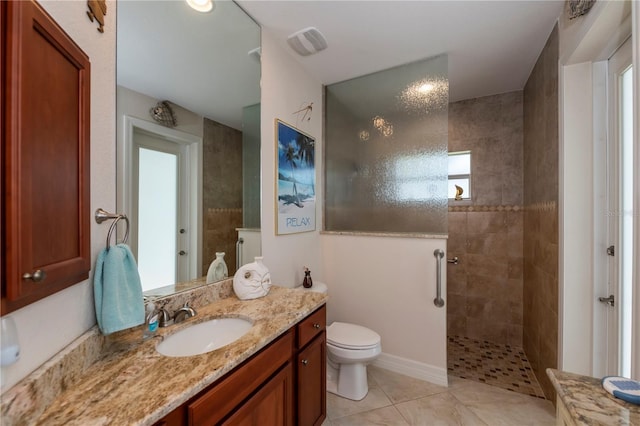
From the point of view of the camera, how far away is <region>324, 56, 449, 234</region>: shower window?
2.17m

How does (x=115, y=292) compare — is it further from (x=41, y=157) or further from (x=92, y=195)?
(x=41, y=157)

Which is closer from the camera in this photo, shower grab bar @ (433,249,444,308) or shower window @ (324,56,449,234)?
shower grab bar @ (433,249,444,308)

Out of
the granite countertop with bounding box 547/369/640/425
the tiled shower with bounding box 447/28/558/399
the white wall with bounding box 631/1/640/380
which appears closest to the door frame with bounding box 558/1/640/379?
the tiled shower with bounding box 447/28/558/399

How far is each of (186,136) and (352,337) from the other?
5.69ft

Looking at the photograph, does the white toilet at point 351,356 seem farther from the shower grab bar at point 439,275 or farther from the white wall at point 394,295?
the shower grab bar at point 439,275

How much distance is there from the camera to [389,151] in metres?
2.37

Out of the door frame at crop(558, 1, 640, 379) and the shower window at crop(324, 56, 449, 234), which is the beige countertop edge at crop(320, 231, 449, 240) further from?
the door frame at crop(558, 1, 640, 379)

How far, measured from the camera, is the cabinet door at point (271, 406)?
94cm

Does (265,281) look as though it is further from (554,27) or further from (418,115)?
(554,27)

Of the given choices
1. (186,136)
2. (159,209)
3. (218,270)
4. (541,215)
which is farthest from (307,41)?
(541,215)

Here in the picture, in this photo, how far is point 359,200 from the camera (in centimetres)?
249

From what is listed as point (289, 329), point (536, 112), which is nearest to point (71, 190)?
point (289, 329)

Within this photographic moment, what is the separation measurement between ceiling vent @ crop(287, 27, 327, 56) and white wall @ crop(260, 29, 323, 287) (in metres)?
0.13

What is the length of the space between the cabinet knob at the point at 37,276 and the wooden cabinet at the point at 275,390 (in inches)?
18.3
